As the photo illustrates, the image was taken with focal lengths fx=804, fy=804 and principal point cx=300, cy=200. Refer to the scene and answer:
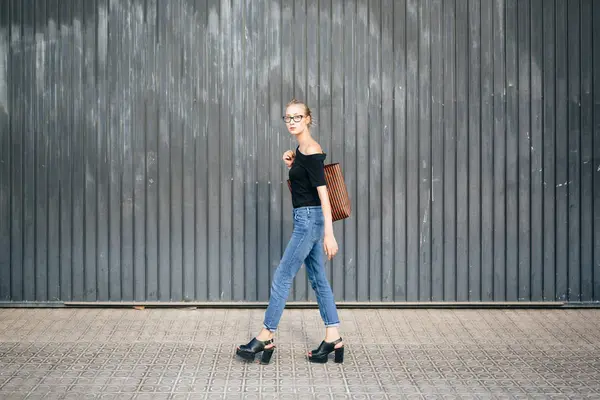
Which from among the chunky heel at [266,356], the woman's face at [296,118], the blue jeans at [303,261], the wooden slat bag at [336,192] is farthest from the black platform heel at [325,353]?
the woman's face at [296,118]

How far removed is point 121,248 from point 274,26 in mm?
2749

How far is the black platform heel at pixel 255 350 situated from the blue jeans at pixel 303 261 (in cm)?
14

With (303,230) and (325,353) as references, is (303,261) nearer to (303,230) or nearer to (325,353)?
(303,230)

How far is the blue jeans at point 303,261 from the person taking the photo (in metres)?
6.09

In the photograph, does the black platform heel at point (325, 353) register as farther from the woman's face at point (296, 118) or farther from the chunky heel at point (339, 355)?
the woman's face at point (296, 118)

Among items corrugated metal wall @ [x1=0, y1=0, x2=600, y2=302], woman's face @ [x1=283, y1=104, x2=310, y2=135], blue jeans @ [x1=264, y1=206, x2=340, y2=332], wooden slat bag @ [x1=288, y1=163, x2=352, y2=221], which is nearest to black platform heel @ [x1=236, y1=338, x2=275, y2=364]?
blue jeans @ [x1=264, y1=206, x2=340, y2=332]

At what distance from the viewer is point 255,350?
6047mm

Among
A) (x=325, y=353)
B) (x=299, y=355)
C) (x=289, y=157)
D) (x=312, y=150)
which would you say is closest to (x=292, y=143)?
(x=289, y=157)

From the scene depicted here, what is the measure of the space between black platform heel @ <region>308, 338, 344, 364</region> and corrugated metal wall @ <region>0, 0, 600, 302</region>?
6.92 ft

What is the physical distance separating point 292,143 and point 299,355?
2531 millimetres

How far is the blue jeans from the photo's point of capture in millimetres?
6090

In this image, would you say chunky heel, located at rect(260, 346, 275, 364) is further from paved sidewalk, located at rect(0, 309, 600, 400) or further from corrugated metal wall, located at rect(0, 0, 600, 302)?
corrugated metal wall, located at rect(0, 0, 600, 302)

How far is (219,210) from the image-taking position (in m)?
8.22

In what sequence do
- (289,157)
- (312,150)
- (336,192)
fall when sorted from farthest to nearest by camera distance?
(289,157) → (336,192) → (312,150)
